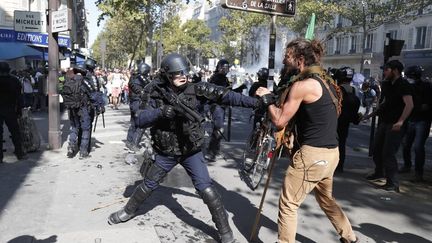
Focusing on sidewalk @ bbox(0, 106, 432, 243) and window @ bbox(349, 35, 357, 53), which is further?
window @ bbox(349, 35, 357, 53)

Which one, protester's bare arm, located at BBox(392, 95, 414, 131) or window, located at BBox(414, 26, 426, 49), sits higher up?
window, located at BBox(414, 26, 426, 49)

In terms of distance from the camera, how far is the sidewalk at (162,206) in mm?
4359

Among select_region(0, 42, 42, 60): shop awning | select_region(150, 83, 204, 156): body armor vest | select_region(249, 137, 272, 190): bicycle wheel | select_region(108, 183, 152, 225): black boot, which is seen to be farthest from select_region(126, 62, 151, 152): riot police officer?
select_region(0, 42, 42, 60): shop awning

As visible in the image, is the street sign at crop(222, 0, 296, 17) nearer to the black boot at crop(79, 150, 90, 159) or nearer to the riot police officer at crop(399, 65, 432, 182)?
the riot police officer at crop(399, 65, 432, 182)

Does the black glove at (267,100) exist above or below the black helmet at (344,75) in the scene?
below

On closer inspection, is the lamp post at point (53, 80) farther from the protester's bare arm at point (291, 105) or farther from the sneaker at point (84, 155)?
the protester's bare arm at point (291, 105)

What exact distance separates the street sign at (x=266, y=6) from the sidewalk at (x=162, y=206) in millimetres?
2549

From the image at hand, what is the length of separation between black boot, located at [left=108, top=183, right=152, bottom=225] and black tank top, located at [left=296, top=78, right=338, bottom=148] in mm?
1667

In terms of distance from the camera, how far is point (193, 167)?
4098mm

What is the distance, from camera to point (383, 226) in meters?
4.85

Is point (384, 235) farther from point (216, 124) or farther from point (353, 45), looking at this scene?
point (353, 45)

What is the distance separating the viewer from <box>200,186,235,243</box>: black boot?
13.1ft

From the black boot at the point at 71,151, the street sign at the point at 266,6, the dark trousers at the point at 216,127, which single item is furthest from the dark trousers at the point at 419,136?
the black boot at the point at 71,151

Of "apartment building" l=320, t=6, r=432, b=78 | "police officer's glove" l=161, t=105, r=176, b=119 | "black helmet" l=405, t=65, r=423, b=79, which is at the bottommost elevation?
"police officer's glove" l=161, t=105, r=176, b=119
